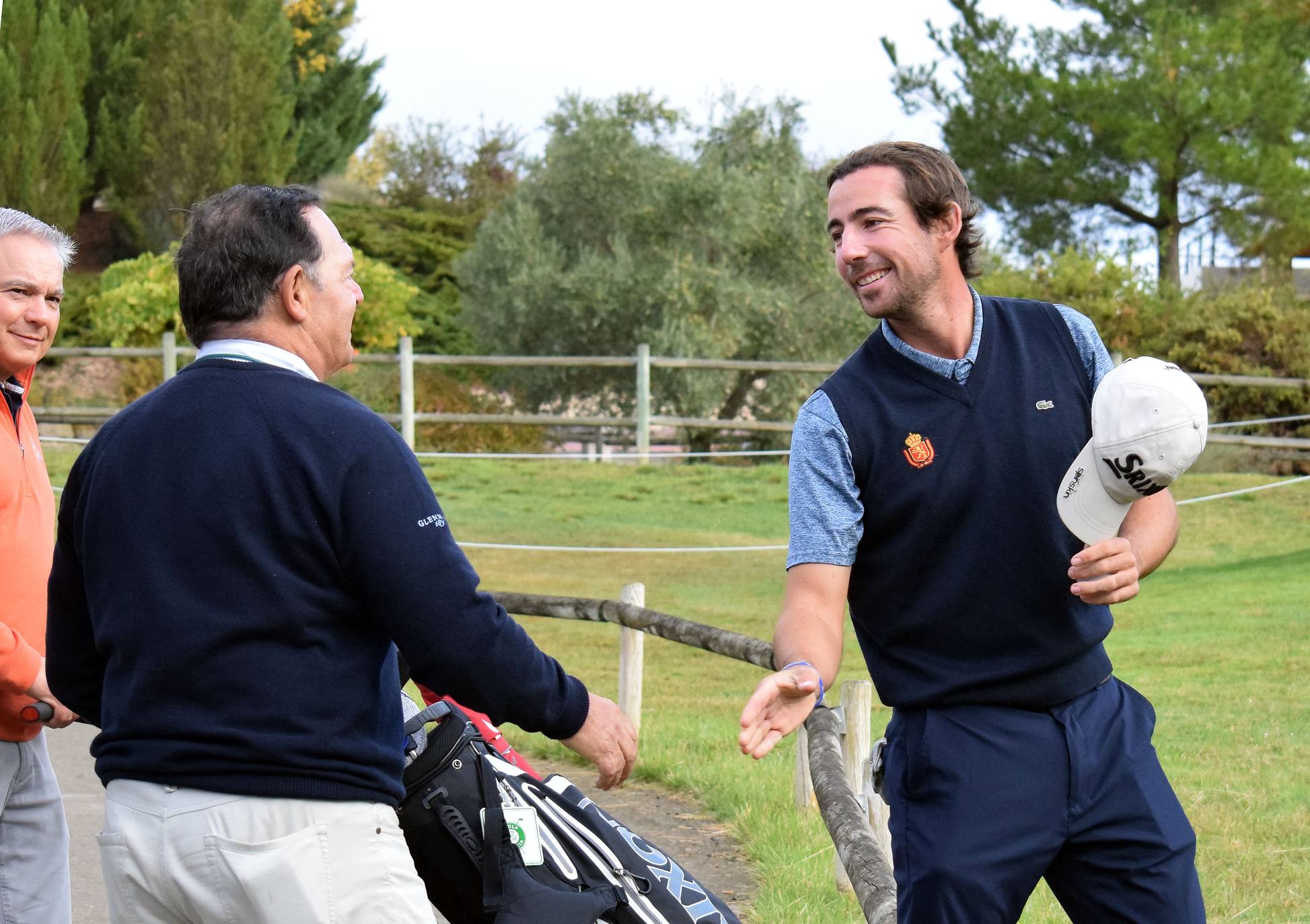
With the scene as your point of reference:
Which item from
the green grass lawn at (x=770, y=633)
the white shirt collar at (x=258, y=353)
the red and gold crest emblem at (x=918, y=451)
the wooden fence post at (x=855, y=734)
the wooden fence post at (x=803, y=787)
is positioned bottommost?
the green grass lawn at (x=770, y=633)

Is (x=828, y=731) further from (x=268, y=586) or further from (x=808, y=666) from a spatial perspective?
(x=268, y=586)

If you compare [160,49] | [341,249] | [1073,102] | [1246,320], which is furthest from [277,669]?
[160,49]

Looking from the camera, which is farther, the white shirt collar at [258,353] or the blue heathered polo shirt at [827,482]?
the blue heathered polo shirt at [827,482]

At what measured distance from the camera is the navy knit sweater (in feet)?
7.07

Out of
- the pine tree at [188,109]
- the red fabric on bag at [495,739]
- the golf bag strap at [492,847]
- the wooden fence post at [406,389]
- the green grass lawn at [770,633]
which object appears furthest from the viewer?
the pine tree at [188,109]

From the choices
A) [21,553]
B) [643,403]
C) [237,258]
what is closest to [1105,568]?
[237,258]

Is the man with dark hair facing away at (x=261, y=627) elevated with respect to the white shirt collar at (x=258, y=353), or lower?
lower

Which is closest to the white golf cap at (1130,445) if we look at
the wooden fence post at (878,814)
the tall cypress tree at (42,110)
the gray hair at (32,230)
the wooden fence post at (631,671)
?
the gray hair at (32,230)

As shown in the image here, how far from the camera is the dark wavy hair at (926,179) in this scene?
292 cm

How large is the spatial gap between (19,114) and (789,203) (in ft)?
46.8

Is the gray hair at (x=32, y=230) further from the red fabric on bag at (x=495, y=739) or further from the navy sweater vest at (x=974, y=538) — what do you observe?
the navy sweater vest at (x=974, y=538)

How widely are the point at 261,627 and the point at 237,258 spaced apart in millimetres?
585

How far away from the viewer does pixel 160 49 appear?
97.3 feet

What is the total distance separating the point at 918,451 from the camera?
2715 mm
